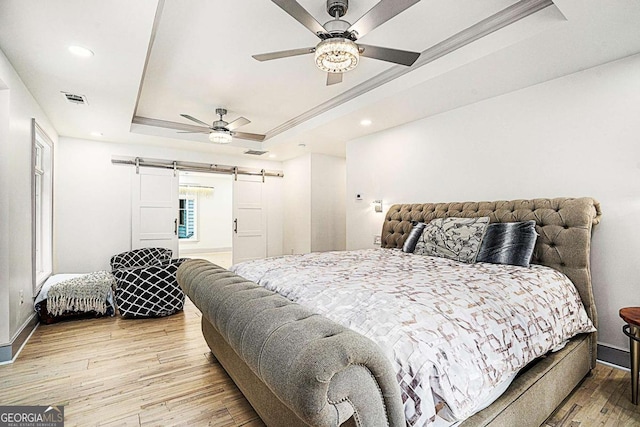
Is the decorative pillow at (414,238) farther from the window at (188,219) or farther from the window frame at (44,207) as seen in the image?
the window at (188,219)

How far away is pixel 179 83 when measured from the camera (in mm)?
3555

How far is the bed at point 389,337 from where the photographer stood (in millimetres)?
969

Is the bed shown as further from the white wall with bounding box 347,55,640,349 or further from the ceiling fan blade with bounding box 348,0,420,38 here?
the ceiling fan blade with bounding box 348,0,420,38

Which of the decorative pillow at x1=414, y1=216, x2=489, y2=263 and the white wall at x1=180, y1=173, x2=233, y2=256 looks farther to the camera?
the white wall at x1=180, y1=173, x2=233, y2=256

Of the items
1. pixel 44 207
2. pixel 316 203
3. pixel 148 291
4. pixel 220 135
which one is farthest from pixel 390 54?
pixel 44 207

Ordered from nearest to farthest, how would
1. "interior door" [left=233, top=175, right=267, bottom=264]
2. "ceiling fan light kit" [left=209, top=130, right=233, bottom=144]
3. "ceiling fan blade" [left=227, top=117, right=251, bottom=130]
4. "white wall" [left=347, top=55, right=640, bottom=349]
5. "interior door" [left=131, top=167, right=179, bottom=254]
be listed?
"white wall" [left=347, top=55, right=640, bottom=349] < "ceiling fan blade" [left=227, top=117, right=251, bottom=130] < "ceiling fan light kit" [left=209, top=130, right=233, bottom=144] < "interior door" [left=131, top=167, right=179, bottom=254] < "interior door" [left=233, top=175, right=267, bottom=264]

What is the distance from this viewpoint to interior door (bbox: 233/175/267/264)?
21.7 ft

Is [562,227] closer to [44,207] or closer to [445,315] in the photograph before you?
[445,315]

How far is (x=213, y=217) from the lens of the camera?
10820 millimetres

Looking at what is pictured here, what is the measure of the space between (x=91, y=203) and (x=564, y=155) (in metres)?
6.37

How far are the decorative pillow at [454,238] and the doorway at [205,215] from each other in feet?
26.8

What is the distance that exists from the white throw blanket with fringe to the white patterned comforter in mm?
2552

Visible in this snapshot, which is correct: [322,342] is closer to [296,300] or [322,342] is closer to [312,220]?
[296,300]

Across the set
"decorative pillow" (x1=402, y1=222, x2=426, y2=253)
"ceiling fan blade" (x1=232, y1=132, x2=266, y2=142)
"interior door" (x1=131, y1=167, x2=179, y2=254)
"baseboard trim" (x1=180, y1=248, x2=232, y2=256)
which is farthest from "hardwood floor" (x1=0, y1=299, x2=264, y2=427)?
"baseboard trim" (x1=180, y1=248, x2=232, y2=256)
